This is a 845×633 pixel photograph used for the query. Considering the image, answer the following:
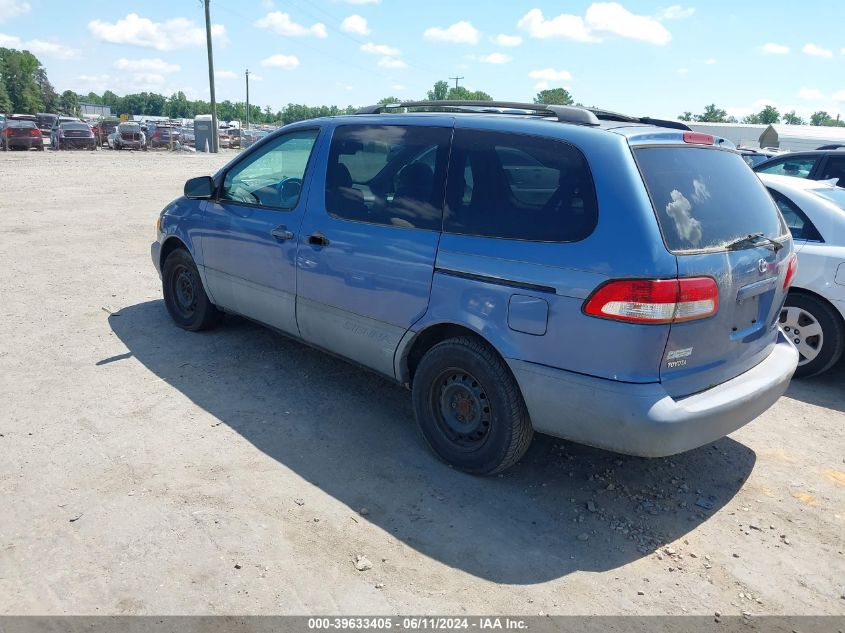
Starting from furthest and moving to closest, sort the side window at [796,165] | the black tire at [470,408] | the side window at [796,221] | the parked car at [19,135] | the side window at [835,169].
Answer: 1. the parked car at [19,135]
2. the side window at [796,165]
3. the side window at [835,169]
4. the side window at [796,221]
5. the black tire at [470,408]

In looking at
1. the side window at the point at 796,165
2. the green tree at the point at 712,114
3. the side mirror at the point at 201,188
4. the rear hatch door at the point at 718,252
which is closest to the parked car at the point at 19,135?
the side mirror at the point at 201,188

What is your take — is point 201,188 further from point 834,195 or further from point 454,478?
point 834,195

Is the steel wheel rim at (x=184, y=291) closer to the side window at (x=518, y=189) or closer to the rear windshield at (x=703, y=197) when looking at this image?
the side window at (x=518, y=189)

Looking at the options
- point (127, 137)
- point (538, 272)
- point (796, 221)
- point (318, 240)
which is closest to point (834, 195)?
point (796, 221)

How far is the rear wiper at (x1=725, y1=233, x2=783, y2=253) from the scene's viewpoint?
3360 mm

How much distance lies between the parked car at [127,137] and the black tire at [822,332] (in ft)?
131

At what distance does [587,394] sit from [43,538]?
8.73 feet

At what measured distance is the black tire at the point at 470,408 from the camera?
3.48 m

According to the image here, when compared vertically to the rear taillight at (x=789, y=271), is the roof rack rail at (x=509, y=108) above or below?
above

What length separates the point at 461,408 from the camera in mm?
3789

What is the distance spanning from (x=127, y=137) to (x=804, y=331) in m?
40.1

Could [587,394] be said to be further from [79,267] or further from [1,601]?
[79,267]

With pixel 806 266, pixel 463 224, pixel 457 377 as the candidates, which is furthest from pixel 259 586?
pixel 806 266

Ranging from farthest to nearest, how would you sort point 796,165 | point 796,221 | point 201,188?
1. point 796,165
2. point 796,221
3. point 201,188
